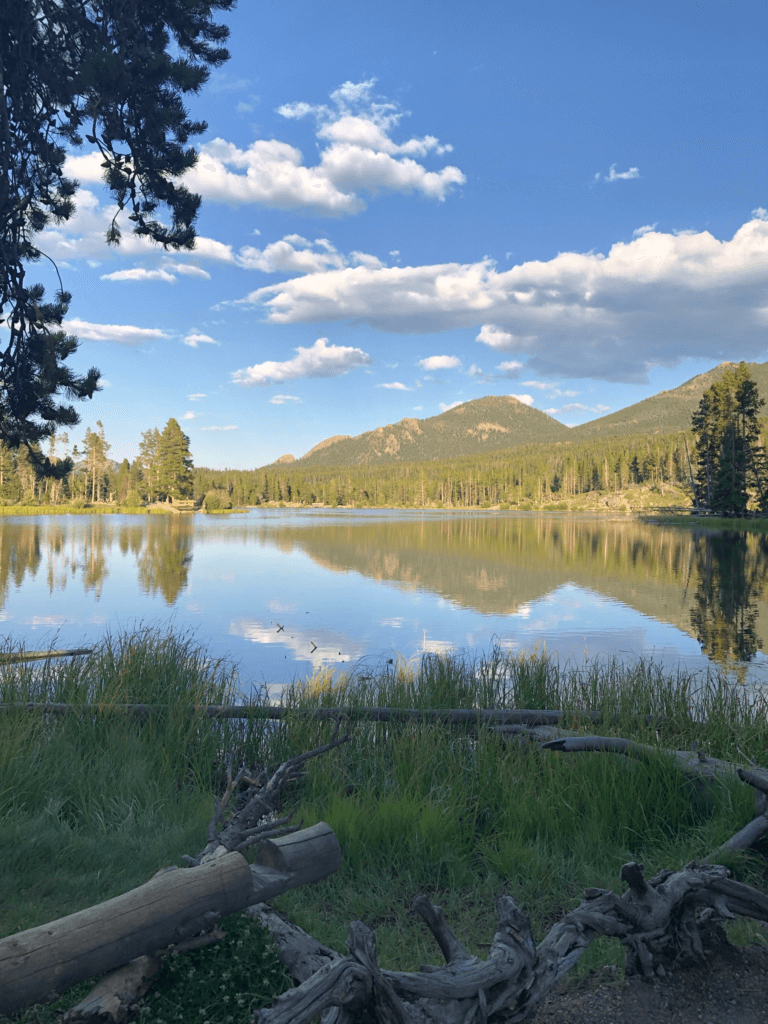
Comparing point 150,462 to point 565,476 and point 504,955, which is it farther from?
point 504,955

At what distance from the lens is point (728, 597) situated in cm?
2548

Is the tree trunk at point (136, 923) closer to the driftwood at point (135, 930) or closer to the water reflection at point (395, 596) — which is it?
the driftwood at point (135, 930)

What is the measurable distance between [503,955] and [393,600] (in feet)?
73.8

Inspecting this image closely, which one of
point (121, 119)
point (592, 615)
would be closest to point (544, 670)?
point (121, 119)

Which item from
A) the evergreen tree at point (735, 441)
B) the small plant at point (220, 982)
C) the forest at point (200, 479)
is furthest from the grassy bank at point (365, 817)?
the forest at point (200, 479)

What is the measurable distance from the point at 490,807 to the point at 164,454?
121212mm

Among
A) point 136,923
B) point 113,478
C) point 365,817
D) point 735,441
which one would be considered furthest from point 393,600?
point 113,478

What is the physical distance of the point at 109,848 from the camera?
190 inches

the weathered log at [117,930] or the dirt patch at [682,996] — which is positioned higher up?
the weathered log at [117,930]

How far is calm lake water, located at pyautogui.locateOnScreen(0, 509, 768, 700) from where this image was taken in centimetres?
1742

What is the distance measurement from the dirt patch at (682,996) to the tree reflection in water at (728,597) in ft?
45.0

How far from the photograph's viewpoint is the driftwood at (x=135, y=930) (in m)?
2.77

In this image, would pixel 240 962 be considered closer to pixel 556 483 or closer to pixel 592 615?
pixel 592 615

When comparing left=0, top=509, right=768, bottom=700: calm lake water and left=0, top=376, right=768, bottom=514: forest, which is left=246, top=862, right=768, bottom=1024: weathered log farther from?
left=0, top=376, right=768, bottom=514: forest
